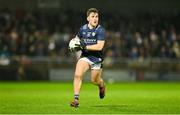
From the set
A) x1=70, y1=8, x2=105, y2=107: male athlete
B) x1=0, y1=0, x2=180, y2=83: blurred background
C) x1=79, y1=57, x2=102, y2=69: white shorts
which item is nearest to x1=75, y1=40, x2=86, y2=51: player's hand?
x1=70, y1=8, x2=105, y2=107: male athlete

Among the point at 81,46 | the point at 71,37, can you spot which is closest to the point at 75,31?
the point at 71,37

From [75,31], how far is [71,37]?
1413 millimetres

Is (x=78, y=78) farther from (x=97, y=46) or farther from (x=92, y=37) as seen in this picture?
(x=92, y=37)

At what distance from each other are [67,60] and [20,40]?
108 inches

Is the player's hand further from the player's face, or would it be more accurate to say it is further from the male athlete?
the player's face

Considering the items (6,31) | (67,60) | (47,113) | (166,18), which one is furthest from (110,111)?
(166,18)

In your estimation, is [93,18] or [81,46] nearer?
[93,18]

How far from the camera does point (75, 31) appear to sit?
3428cm

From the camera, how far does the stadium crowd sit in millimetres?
31438

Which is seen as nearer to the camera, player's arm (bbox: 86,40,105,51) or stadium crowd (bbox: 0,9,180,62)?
player's arm (bbox: 86,40,105,51)

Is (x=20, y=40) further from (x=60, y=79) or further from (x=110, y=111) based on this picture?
(x=110, y=111)

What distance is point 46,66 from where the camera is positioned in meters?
31.3

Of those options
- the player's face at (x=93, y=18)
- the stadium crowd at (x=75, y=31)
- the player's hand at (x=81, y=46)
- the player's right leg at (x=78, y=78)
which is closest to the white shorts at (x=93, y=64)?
the player's right leg at (x=78, y=78)

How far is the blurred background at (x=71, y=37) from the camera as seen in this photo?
31219mm
